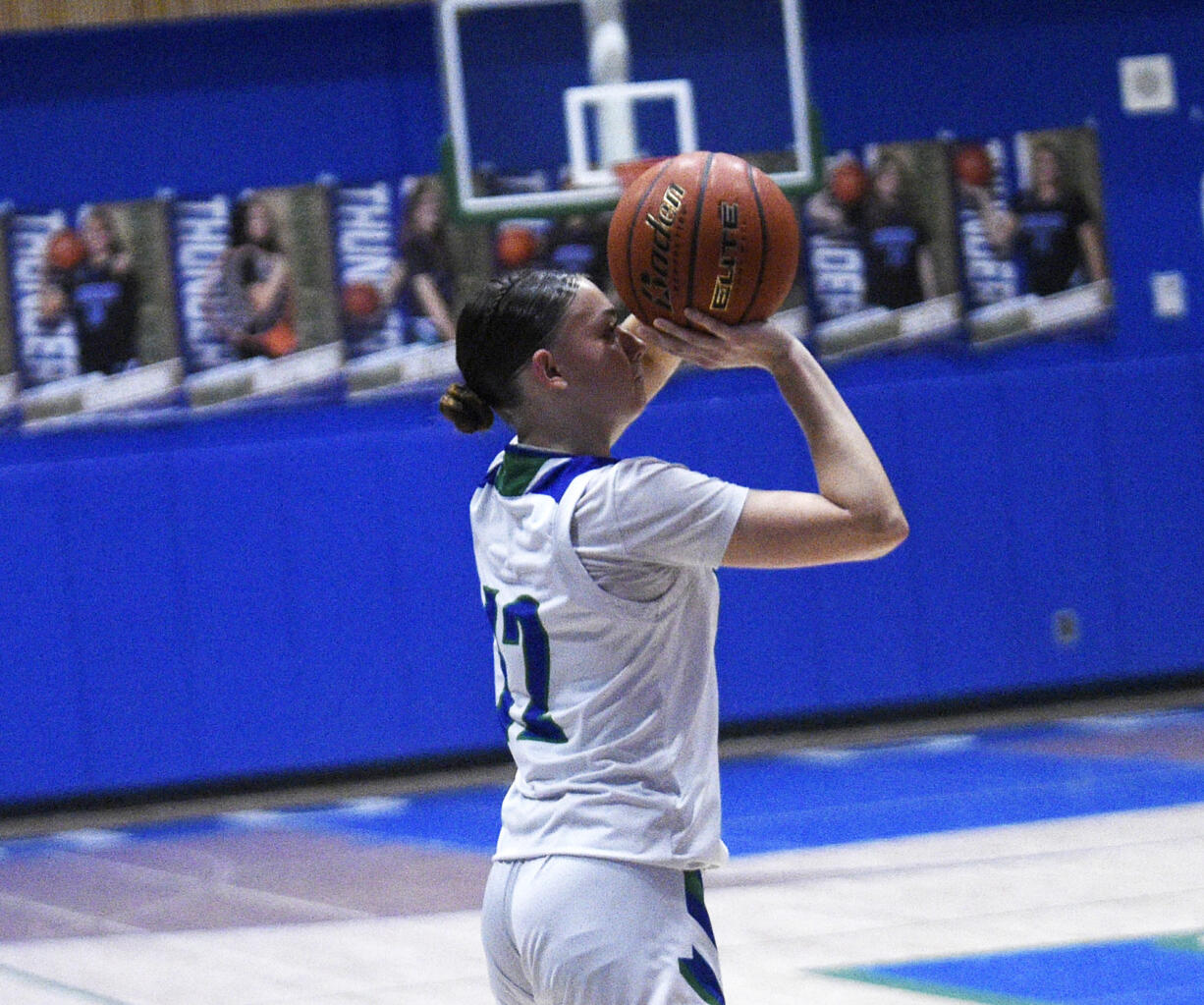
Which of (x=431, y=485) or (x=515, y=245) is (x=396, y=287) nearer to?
(x=515, y=245)

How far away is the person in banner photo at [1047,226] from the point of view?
9508 millimetres

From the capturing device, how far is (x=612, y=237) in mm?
2898

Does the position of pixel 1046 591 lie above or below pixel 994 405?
below

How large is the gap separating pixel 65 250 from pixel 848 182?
3.88m

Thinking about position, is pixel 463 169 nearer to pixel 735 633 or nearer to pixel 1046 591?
pixel 735 633

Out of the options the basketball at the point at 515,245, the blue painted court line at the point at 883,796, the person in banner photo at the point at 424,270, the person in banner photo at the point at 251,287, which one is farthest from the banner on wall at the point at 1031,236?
the person in banner photo at the point at 251,287

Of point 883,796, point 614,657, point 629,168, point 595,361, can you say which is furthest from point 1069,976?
point 629,168

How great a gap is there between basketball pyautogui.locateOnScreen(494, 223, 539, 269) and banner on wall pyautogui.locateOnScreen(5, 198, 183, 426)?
1608mm

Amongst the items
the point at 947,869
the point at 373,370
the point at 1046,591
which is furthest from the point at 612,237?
the point at 1046,591

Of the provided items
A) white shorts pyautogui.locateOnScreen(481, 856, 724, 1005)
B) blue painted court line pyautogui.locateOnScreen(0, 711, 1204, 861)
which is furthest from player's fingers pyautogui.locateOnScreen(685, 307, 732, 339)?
blue painted court line pyautogui.locateOnScreen(0, 711, 1204, 861)

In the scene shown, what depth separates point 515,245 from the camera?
30.0ft

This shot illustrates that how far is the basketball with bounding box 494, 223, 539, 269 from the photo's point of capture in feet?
30.0

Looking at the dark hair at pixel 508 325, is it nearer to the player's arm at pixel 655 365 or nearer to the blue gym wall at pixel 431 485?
the player's arm at pixel 655 365

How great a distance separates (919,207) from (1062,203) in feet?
2.49
